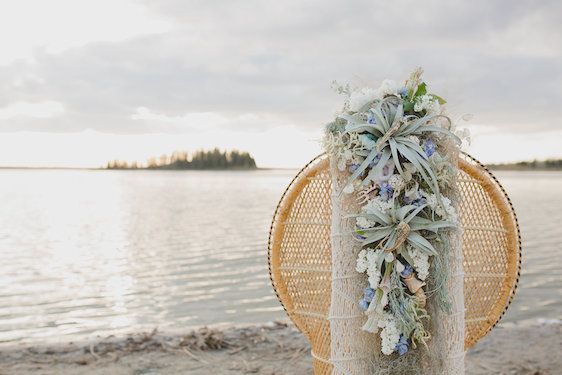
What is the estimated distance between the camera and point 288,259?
364 cm

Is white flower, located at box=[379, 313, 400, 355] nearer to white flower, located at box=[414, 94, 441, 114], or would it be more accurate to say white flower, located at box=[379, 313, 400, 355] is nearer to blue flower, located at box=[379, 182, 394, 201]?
blue flower, located at box=[379, 182, 394, 201]

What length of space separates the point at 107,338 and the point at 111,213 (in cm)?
1524

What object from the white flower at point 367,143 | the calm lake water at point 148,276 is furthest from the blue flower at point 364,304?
the calm lake water at point 148,276

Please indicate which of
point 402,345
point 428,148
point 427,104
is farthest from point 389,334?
point 427,104

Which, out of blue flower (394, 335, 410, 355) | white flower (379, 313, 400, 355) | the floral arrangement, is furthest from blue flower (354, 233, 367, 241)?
blue flower (394, 335, 410, 355)

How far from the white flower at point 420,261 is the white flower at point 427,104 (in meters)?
0.64

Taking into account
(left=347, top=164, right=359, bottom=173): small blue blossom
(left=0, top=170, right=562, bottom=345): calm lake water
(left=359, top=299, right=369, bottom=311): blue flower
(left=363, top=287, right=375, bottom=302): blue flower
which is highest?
(left=347, top=164, right=359, bottom=173): small blue blossom

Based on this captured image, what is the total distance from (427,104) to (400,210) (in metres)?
0.52

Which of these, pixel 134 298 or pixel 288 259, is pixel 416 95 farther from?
pixel 134 298

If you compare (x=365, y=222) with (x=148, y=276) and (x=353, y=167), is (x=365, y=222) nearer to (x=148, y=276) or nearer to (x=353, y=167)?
(x=353, y=167)

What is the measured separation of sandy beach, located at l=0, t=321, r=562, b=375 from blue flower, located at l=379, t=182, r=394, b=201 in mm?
1997

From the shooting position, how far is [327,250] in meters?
3.43

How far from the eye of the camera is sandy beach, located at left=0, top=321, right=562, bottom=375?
4574 mm

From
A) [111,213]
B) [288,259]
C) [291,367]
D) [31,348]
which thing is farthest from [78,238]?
[288,259]
